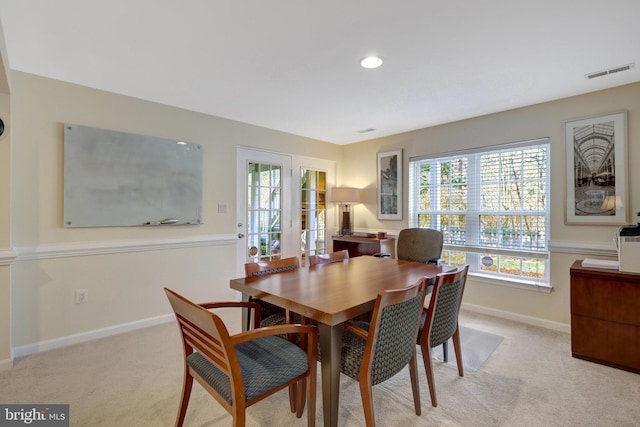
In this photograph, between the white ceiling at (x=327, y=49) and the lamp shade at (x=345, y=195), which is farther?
the lamp shade at (x=345, y=195)

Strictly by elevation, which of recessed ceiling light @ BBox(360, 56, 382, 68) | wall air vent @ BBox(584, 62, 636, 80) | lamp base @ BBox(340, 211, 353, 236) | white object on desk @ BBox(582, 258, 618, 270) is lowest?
white object on desk @ BBox(582, 258, 618, 270)

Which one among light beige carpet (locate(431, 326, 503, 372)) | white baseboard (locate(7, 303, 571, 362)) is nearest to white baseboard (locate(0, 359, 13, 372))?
white baseboard (locate(7, 303, 571, 362))

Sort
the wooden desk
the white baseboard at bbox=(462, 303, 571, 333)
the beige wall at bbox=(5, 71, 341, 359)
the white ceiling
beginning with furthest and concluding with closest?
the wooden desk < the white baseboard at bbox=(462, 303, 571, 333) < the beige wall at bbox=(5, 71, 341, 359) < the white ceiling

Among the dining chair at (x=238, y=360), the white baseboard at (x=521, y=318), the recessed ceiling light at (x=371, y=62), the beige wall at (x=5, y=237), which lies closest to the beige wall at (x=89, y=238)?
the beige wall at (x=5, y=237)

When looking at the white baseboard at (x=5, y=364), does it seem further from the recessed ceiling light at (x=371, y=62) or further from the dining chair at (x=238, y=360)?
the recessed ceiling light at (x=371, y=62)

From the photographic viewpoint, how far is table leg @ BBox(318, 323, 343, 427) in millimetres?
1441

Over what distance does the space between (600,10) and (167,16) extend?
2397 millimetres

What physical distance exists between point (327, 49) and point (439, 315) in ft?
6.19

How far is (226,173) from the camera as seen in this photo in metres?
3.71

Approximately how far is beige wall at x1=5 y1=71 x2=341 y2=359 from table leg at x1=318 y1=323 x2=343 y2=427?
7.91ft

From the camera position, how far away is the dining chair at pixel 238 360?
48.8 inches

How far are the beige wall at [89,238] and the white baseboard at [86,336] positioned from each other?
2 centimetres

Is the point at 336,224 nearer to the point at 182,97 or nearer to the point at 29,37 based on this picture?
the point at 182,97

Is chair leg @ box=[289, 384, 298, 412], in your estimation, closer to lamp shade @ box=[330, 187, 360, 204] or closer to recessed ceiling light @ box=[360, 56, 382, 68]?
recessed ceiling light @ box=[360, 56, 382, 68]
